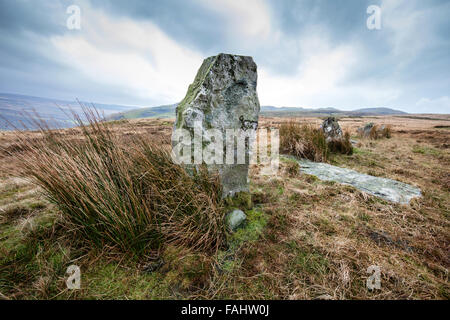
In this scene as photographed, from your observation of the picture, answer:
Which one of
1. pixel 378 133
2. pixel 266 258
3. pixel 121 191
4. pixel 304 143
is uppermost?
pixel 378 133

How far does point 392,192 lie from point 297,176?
63.7 inches

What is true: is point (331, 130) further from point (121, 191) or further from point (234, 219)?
point (121, 191)

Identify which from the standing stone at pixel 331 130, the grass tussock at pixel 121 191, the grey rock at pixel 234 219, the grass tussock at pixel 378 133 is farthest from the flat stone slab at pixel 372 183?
the grass tussock at pixel 378 133

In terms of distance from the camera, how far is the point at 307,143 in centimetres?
546

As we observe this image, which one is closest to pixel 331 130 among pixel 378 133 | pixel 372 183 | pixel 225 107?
pixel 372 183

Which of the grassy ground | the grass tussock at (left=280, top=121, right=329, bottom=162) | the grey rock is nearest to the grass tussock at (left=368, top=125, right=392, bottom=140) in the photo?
the grass tussock at (left=280, top=121, right=329, bottom=162)

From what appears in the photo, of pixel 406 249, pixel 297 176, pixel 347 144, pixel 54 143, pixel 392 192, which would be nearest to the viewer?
pixel 406 249

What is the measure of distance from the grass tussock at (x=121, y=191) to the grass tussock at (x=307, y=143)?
160 inches

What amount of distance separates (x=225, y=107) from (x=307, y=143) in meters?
3.83

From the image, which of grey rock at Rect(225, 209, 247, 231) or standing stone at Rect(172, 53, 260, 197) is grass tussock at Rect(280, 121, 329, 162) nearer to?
standing stone at Rect(172, 53, 260, 197)

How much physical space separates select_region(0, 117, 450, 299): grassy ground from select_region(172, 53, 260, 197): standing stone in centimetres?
69
